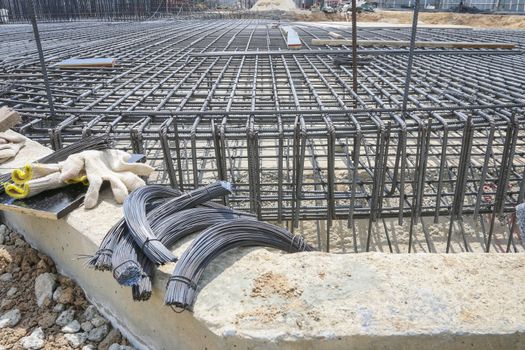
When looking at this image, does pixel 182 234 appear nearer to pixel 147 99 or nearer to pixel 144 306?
pixel 144 306

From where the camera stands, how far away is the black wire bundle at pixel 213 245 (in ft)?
6.10

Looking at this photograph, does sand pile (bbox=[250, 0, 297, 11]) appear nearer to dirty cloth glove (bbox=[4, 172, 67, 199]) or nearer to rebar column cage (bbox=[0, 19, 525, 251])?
rebar column cage (bbox=[0, 19, 525, 251])

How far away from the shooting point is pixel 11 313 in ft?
7.98

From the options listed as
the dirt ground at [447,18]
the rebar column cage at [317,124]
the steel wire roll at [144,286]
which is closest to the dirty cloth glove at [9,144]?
the rebar column cage at [317,124]

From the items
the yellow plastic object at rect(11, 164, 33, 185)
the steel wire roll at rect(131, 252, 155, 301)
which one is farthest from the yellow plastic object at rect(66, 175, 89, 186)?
the steel wire roll at rect(131, 252, 155, 301)

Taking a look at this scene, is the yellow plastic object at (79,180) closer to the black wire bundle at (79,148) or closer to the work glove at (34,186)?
the work glove at (34,186)

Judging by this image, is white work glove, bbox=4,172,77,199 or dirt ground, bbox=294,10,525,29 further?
dirt ground, bbox=294,10,525,29

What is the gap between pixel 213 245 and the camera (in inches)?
85.0

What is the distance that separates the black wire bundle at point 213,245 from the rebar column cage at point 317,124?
4.34 ft

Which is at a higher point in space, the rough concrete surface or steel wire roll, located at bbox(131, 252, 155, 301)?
steel wire roll, located at bbox(131, 252, 155, 301)

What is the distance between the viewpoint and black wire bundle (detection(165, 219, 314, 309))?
6.10 ft

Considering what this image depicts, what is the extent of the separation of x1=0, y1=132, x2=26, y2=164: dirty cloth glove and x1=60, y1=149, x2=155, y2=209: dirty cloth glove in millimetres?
869

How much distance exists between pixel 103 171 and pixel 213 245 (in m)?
1.19

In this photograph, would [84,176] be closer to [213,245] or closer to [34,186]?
[34,186]
